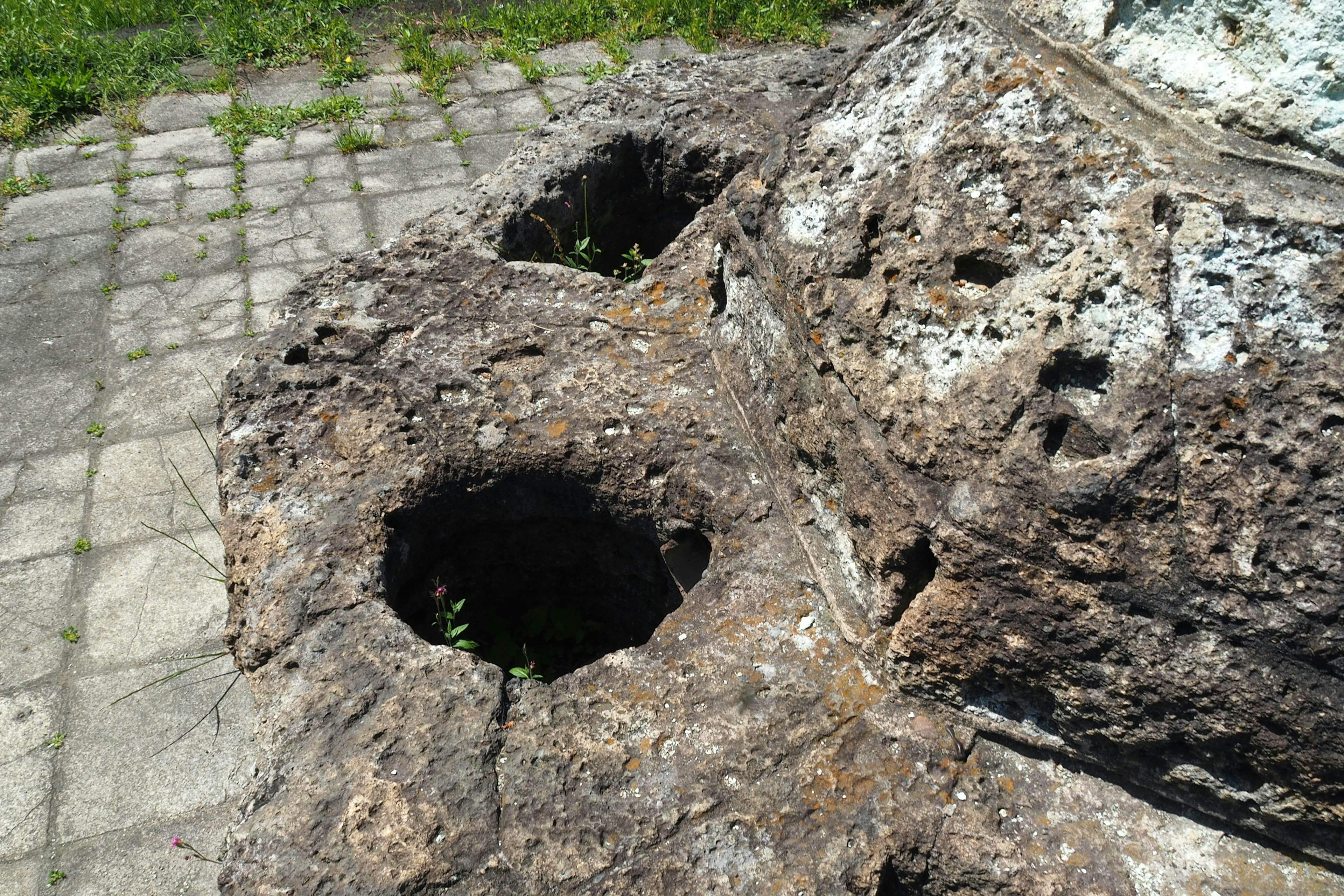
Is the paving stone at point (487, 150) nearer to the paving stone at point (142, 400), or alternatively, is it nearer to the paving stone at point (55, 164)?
the paving stone at point (142, 400)

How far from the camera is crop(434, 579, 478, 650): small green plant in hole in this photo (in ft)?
7.45

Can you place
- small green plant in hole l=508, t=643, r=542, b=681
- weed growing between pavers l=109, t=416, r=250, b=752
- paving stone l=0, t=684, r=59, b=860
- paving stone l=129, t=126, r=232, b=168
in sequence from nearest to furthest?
small green plant in hole l=508, t=643, r=542, b=681
paving stone l=0, t=684, r=59, b=860
weed growing between pavers l=109, t=416, r=250, b=752
paving stone l=129, t=126, r=232, b=168

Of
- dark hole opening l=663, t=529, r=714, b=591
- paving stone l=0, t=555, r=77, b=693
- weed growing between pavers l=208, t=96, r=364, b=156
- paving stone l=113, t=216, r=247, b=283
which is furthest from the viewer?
weed growing between pavers l=208, t=96, r=364, b=156

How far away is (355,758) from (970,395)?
119 cm

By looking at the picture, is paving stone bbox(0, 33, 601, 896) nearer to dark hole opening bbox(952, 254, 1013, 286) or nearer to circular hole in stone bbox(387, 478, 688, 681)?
circular hole in stone bbox(387, 478, 688, 681)

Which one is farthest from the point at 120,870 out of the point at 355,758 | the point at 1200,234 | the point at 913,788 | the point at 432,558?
the point at 1200,234

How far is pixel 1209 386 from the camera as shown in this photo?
141 centimetres

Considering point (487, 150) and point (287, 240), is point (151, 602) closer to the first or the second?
point (287, 240)

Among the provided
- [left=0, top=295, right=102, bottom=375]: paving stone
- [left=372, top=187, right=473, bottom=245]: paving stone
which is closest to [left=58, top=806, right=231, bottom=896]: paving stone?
[left=0, top=295, right=102, bottom=375]: paving stone

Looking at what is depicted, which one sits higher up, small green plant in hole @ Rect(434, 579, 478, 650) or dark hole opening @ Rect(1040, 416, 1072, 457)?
dark hole opening @ Rect(1040, 416, 1072, 457)

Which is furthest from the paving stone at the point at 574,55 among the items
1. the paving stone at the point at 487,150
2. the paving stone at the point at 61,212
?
the paving stone at the point at 61,212

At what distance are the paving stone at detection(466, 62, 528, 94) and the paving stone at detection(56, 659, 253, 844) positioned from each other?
389 centimetres

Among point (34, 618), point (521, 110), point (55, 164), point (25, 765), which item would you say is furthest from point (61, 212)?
point (25, 765)

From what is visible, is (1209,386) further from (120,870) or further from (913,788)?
(120,870)
